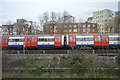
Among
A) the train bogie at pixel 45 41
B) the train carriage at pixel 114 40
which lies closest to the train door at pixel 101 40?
the train carriage at pixel 114 40

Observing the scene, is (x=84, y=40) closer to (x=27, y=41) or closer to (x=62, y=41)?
(x=62, y=41)

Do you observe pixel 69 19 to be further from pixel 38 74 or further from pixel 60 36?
pixel 38 74

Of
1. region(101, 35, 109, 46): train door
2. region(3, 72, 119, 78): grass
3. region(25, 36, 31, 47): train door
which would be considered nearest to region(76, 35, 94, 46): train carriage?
region(101, 35, 109, 46): train door

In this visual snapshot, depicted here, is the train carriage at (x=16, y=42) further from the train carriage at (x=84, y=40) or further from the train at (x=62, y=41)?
the train carriage at (x=84, y=40)

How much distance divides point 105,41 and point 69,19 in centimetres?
2558

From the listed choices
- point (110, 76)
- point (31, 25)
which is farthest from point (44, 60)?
point (31, 25)

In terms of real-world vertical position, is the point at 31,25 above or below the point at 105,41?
above

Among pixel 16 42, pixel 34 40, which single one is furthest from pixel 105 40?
pixel 16 42

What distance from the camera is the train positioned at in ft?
51.6

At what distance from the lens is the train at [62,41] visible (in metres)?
15.7

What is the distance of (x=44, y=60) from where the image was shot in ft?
22.5

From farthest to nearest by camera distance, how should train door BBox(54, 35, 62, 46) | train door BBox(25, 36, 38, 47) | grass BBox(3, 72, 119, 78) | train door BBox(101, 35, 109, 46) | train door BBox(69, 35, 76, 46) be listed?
1. train door BBox(25, 36, 38, 47)
2. train door BBox(54, 35, 62, 46)
3. train door BBox(69, 35, 76, 46)
4. train door BBox(101, 35, 109, 46)
5. grass BBox(3, 72, 119, 78)

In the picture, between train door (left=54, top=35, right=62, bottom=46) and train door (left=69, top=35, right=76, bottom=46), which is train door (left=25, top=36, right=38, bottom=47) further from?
train door (left=69, top=35, right=76, bottom=46)

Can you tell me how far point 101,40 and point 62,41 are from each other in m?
5.97
